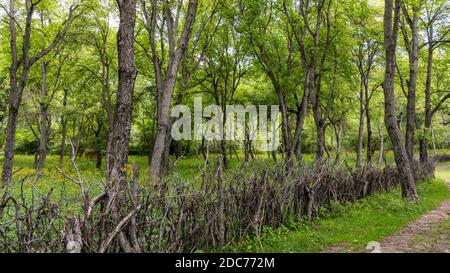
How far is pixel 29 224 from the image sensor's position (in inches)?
147

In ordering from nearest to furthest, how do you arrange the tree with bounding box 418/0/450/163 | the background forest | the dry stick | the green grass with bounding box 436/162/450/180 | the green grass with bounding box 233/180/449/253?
the dry stick < the background forest < the green grass with bounding box 233/180/449/253 < the tree with bounding box 418/0/450/163 < the green grass with bounding box 436/162/450/180

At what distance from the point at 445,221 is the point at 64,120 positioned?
25.0m

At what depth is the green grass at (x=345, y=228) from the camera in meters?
6.17

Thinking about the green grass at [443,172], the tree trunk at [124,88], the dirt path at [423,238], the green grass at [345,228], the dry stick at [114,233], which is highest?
the tree trunk at [124,88]

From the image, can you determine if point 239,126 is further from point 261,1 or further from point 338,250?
point 338,250

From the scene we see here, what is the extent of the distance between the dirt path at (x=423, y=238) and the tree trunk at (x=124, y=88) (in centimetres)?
533

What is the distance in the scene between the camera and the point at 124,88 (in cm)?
666

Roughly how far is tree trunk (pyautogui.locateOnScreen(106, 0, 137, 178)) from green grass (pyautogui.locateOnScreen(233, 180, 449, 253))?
2965 mm

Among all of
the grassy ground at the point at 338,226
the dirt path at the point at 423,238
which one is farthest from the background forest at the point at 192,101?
the dirt path at the point at 423,238

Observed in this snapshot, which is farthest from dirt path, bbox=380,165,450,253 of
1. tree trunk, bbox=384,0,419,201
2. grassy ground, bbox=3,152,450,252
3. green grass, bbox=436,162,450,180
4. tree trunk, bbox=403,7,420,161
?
green grass, bbox=436,162,450,180

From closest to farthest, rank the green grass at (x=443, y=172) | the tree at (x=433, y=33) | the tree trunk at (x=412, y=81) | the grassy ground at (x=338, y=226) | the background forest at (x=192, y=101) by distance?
the background forest at (x=192, y=101), the grassy ground at (x=338, y=226), the tree trunk at (x=412, y=81), the tree at (x=433, y=33), the green grass at (x=443, y=172)

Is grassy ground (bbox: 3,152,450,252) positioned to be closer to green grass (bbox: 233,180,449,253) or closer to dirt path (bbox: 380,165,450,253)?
green grass (bbox: 233,180,449,253)

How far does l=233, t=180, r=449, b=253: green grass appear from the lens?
6.17 m

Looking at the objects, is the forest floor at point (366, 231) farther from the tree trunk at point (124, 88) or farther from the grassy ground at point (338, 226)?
the tree trunk at point (124, 88)
